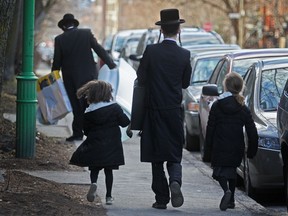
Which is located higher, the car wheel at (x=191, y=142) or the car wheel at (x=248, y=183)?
the car wheel at (x=248, y=183)

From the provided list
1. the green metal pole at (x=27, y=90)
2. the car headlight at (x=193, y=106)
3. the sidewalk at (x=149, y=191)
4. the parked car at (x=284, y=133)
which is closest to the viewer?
the parked car at (x=284, y=133)

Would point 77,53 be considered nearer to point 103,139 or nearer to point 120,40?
point 103,139

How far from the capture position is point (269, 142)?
33.9ft

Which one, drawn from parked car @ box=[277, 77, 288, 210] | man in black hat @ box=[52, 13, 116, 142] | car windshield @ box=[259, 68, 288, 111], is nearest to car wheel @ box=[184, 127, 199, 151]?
man in black hat @ box=[52, 13, 116, 142]

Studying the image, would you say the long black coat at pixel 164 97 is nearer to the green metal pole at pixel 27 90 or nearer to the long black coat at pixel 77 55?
the green metal pole at pixel 27 90

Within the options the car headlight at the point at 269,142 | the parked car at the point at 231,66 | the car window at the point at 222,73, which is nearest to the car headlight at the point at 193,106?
the parked car at the point at 231,66

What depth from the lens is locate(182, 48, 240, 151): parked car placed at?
16.0m

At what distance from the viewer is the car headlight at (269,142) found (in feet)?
33.7

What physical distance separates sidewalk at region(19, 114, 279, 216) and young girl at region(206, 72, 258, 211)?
35 centimetres

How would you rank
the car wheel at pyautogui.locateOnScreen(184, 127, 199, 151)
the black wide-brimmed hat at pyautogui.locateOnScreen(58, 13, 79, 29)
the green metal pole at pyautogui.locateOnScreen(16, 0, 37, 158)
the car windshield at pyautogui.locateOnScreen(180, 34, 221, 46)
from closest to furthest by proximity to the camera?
the green metal pole at pyautogui.locateOnScreen(16, 0, 37, 158) < the black wide-brimmed hat at pyautogui.locateOnScreen(58, 13, 79, 29) < the car wheel at pyautogui.locateOnScreen(184, 127, 199, 151) < the car windshield at pyautogui.locateOnScreen(180, 34, 221, 46)

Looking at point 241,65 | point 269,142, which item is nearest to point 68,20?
point 241,65

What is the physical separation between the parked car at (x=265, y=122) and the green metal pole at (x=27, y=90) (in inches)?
103

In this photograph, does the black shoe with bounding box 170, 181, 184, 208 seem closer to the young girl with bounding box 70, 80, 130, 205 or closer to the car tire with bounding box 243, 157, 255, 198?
the young girl with bounding box 70, 80, 130, 205

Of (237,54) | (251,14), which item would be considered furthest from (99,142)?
(251,14)
